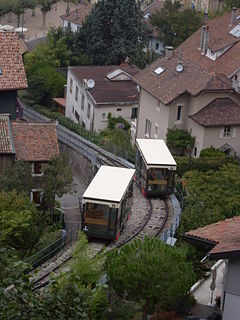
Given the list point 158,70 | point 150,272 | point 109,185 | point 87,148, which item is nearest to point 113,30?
point 158,70

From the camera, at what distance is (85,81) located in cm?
6600

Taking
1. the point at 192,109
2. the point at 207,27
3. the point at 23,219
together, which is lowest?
the point at 23,219

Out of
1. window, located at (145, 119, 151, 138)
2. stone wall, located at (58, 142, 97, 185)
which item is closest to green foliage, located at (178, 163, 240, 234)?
stone wall, located at (58, 142, 97, 185)

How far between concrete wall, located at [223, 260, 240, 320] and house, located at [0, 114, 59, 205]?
21050mm

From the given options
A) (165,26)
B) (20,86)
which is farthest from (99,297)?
(165,26)

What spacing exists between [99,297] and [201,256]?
19.6 feet

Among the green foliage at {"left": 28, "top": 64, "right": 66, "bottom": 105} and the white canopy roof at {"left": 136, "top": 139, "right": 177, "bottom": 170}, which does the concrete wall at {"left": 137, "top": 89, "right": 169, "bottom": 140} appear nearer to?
the white canopy roof at {"left": 136, "top": 139, "right": 177, "bottom": 170}

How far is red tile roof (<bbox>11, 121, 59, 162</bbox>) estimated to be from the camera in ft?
136

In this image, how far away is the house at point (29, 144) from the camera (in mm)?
40969

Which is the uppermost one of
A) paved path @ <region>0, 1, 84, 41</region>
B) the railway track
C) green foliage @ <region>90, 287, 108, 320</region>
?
paved path @ <region>0, 1, 84, 41</region>

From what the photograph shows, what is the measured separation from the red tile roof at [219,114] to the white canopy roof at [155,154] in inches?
381

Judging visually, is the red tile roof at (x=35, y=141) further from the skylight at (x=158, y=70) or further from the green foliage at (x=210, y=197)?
the skylight at (x=158, y=70)

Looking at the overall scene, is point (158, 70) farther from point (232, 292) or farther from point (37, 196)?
point (232, 292)

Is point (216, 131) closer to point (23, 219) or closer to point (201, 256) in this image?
point (23, 219)
